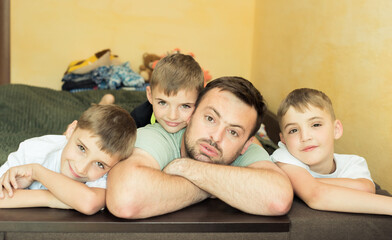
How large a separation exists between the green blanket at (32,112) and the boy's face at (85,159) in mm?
894

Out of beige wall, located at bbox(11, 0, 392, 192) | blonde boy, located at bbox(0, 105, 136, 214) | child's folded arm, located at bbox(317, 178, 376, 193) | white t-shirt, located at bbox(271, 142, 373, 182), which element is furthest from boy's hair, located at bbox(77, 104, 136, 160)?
beige wall, located at bbox(11, 0, 392, 192)

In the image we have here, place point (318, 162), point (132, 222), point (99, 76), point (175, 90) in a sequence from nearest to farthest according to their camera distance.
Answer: point (132, 222), point (318, 162), point (175, 90), point (99, 76)

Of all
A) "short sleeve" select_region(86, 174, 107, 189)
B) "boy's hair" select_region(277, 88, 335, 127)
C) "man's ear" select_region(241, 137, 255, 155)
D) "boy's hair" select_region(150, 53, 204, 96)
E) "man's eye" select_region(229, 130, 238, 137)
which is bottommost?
"short sleeve" select_region(86, 174, 107, 189)

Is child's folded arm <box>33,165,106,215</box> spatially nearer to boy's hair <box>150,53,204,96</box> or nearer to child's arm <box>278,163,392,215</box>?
boy's hair <box>150,53,204,96</box>

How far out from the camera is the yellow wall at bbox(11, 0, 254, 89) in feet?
12.4

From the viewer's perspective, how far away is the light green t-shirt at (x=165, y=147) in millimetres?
1391

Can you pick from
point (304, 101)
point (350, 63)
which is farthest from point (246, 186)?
point (350, 63)

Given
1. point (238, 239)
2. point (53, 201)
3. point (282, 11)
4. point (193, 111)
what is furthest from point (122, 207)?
point (282, 11)

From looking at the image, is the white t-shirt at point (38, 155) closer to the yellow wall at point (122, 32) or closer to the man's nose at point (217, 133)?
the man's nose at point (217, 133)

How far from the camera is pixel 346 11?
6.77ft

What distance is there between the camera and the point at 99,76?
356 cm

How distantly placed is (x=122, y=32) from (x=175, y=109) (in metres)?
2.49

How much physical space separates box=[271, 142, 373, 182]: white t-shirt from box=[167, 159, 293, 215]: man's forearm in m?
0.20

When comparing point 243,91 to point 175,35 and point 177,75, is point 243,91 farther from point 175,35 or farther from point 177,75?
point 175,35
